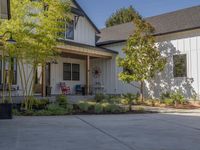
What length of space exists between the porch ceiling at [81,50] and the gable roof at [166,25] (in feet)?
4.44

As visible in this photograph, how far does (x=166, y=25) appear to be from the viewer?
22406mm

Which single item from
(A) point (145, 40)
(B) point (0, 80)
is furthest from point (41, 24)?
(A) point (145, 40)

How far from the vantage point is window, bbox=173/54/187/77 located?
803 inches

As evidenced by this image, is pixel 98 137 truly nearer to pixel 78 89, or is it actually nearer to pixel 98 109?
pixel 98 109

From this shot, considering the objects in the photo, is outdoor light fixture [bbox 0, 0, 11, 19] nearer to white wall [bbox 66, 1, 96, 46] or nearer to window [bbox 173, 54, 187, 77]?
window [bbox 173, 54, 187, 77]

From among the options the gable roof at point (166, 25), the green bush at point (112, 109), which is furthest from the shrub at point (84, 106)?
the gable roof at point (166, 25)

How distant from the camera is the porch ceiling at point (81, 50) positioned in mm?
19938

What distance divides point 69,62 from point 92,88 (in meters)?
2.87

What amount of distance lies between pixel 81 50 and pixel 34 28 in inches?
259

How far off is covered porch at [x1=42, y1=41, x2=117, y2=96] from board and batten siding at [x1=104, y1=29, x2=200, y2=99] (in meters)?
3.03

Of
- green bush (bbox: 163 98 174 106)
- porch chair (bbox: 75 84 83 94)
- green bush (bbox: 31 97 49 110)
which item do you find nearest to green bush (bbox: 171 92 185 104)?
green bush (bbox: 163 98 174 106)

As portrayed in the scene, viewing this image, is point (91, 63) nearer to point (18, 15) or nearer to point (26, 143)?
point (18, 15)

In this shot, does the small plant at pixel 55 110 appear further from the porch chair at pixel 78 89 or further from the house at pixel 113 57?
the porch chair at pixel 78 89

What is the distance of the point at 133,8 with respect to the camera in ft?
156
